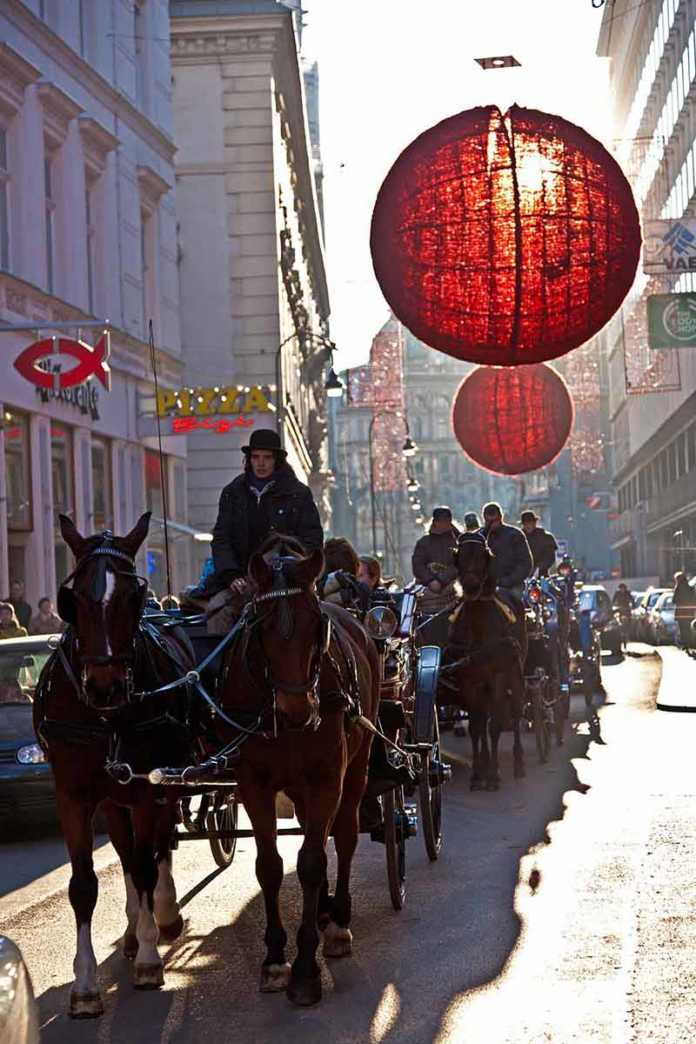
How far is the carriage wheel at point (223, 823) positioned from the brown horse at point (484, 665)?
4057mm

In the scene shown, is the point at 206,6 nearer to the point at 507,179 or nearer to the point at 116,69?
the point at 116,69

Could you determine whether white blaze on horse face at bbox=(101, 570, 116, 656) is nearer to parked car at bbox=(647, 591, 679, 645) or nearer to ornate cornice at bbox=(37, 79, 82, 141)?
ornate cornice at bbox=(37, 79, 82, 141)

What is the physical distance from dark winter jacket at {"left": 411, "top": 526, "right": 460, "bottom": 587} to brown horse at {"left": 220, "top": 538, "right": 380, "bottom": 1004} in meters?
8.23

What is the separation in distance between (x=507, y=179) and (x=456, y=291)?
80cm

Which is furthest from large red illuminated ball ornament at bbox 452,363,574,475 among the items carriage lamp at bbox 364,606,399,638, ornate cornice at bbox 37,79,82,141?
ornate cornice at bbox 37,79,82,141

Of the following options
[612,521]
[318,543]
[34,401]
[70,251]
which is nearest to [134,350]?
[70,251]

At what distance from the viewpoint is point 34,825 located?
15117 millimetres

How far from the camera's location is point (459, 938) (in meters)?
9.17

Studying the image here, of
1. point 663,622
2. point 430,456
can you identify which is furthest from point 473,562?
point 430,456

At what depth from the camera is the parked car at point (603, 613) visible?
39.5m

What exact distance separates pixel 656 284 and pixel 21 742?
44719 mm

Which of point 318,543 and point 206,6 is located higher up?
point 206,6

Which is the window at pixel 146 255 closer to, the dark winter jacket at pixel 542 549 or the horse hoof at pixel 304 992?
the dark winter jacket at pixel 542 549

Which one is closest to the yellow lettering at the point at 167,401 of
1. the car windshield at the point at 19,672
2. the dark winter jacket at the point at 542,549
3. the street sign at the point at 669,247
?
the street sign at the point at 669,247
